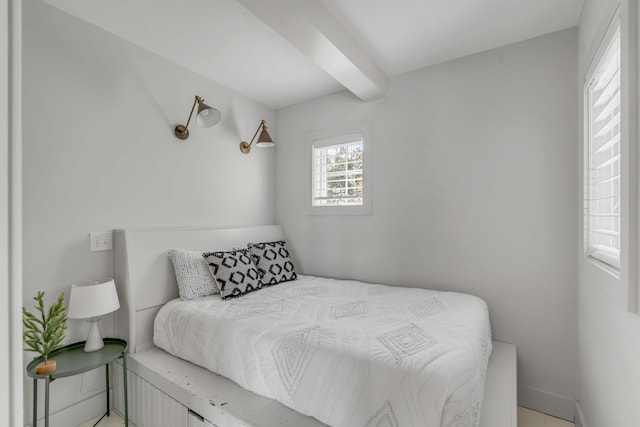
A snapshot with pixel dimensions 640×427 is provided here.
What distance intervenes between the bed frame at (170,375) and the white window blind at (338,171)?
122 centimetres

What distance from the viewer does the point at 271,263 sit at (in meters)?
2.68

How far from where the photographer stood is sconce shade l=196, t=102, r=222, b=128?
7.64 feet

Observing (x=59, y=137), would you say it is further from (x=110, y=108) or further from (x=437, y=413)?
(x=437, y=413)

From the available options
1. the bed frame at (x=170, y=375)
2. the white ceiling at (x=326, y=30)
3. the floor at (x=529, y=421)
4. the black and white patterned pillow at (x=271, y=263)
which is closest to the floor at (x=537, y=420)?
the floor at (x=529, y=421)

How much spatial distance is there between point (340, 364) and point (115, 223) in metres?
1.80

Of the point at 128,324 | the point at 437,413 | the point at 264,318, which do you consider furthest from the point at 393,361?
the point at 128,324

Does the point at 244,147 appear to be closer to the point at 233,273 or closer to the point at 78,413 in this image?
the point at 233,273

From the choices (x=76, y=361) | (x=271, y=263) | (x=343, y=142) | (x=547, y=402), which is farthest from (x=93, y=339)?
(x=547, y=402)

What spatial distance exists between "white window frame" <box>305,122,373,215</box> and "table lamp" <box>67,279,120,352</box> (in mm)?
1860

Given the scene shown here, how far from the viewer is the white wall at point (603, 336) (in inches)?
41.8

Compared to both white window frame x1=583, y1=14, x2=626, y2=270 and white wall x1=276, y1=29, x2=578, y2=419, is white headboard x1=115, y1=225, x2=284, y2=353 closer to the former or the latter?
white wall x1=276, y1=29, x2=578, y2=419

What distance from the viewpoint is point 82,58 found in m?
1.95

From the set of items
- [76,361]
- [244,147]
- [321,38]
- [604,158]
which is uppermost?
[321,38]

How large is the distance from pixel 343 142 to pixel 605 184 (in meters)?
2.00
